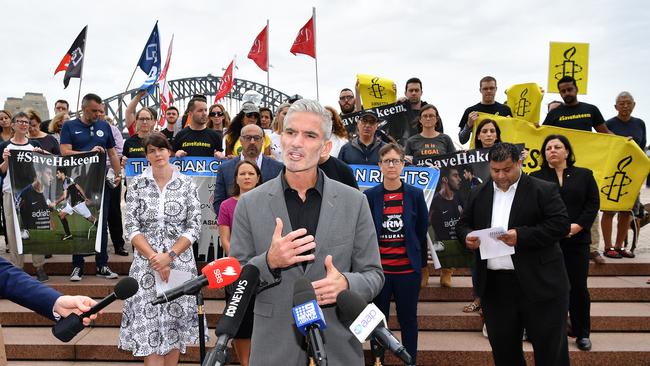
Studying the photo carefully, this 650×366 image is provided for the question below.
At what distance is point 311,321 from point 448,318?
197 inches

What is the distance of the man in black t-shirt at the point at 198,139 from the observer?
24.5 ft

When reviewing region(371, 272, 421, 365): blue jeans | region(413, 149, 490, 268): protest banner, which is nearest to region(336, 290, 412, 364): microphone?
region(371, 272, 421, 365): blue jeans

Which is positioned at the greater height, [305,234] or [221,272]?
[305,234]

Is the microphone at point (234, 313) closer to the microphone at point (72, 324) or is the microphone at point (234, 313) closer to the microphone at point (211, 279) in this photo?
the microphone at point (211, 279)

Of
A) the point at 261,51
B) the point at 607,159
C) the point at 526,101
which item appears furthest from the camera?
the point at 261,51

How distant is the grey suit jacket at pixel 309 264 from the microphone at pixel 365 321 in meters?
0.39

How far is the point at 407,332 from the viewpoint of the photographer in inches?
198

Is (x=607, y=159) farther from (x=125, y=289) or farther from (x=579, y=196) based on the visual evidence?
(x=125, y=289)

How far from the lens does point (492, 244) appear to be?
4.29m

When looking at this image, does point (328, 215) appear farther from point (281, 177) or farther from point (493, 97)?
point (493, 97)

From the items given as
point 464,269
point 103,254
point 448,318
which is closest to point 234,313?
point 448,318

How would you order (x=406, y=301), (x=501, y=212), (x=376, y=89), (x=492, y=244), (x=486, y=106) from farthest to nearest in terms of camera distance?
(x=376, y=89), (x=486, y=106), (x=406, y=301), (x=501, y=212), (x=492, y=244)

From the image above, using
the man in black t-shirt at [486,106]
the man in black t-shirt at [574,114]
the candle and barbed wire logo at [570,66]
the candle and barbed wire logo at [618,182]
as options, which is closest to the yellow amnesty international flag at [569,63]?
the candle and barbed wire logo at [570,66]

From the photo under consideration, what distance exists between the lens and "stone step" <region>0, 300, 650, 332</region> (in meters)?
6.29
